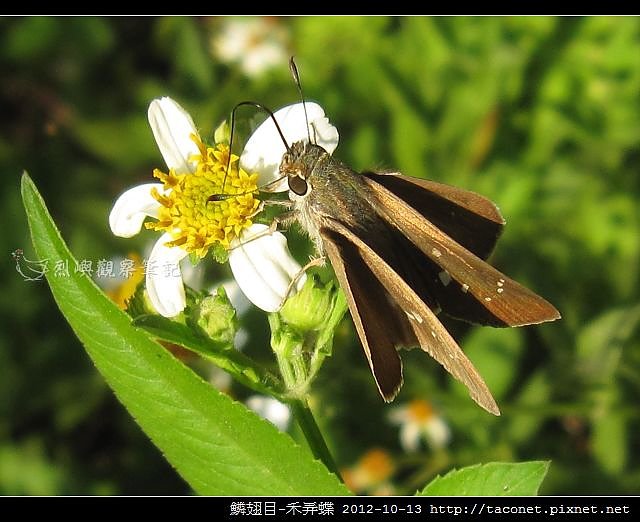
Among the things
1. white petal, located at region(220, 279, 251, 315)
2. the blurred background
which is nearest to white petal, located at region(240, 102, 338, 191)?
white petal, located at region(220, 279, 251, 315)

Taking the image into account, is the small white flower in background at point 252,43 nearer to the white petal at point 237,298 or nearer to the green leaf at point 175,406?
the white petal at point 237,298

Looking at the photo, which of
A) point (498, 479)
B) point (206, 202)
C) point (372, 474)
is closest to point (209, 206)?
point (206, 202)

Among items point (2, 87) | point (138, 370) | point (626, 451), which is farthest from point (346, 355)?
point (2, 87)

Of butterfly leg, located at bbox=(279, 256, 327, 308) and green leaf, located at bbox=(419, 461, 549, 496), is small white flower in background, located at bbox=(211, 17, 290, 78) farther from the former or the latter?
green leaf, located at bbox=(419, 461, 549, 496)

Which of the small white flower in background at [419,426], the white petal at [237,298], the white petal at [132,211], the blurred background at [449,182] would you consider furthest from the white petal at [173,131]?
the small white flower in background at [419,426]

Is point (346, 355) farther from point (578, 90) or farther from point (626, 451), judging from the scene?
point (578, 90)

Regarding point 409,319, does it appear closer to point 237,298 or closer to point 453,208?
point 453,208
